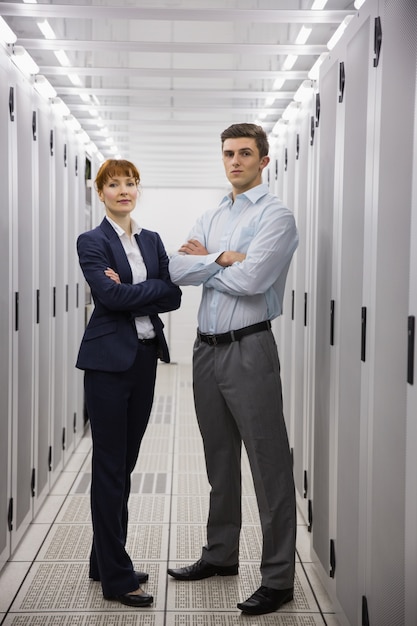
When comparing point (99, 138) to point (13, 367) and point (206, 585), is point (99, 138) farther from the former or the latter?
point (206, 585)

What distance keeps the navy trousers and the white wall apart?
722cm

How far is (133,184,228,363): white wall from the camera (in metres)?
10.1

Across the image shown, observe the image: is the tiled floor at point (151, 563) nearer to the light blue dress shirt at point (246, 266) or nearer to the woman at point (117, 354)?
the woman at point (117, 354)

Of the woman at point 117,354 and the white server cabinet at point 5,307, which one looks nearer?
the woman at point 117,354

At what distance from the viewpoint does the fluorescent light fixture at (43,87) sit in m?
3.64

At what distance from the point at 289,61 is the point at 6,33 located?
1.57 metres

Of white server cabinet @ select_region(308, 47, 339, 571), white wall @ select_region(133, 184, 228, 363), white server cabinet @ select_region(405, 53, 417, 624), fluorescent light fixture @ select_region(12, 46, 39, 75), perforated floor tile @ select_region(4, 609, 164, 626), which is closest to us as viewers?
white server cabinet @ select_region(405, 53, 417, 624)

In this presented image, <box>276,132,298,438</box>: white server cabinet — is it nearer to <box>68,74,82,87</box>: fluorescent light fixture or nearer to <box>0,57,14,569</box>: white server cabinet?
<box>68,74,82,87</box>: fluorescent light fixture

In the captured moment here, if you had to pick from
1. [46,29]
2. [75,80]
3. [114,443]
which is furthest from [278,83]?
[114,443]

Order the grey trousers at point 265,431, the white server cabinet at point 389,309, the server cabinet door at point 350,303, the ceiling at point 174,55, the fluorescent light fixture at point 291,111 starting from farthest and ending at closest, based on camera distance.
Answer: the fluorescent light fixture at point 291,111 → the ceiling at point 174,55 → the grey trousers at point 265,431 → the server cabinet door at point 350,303 → the white server cabinet at point 389,309

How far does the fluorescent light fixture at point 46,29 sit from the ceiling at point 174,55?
1.5 inches

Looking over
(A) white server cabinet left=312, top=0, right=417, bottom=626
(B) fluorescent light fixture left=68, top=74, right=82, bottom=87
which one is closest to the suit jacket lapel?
(A) white server cabinet left=312, top=0, right=417, bottom=626

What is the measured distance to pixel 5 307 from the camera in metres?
2.99

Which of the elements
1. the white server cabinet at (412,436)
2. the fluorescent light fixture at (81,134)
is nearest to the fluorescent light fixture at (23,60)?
the fluorescent light fixture at (81,134)
